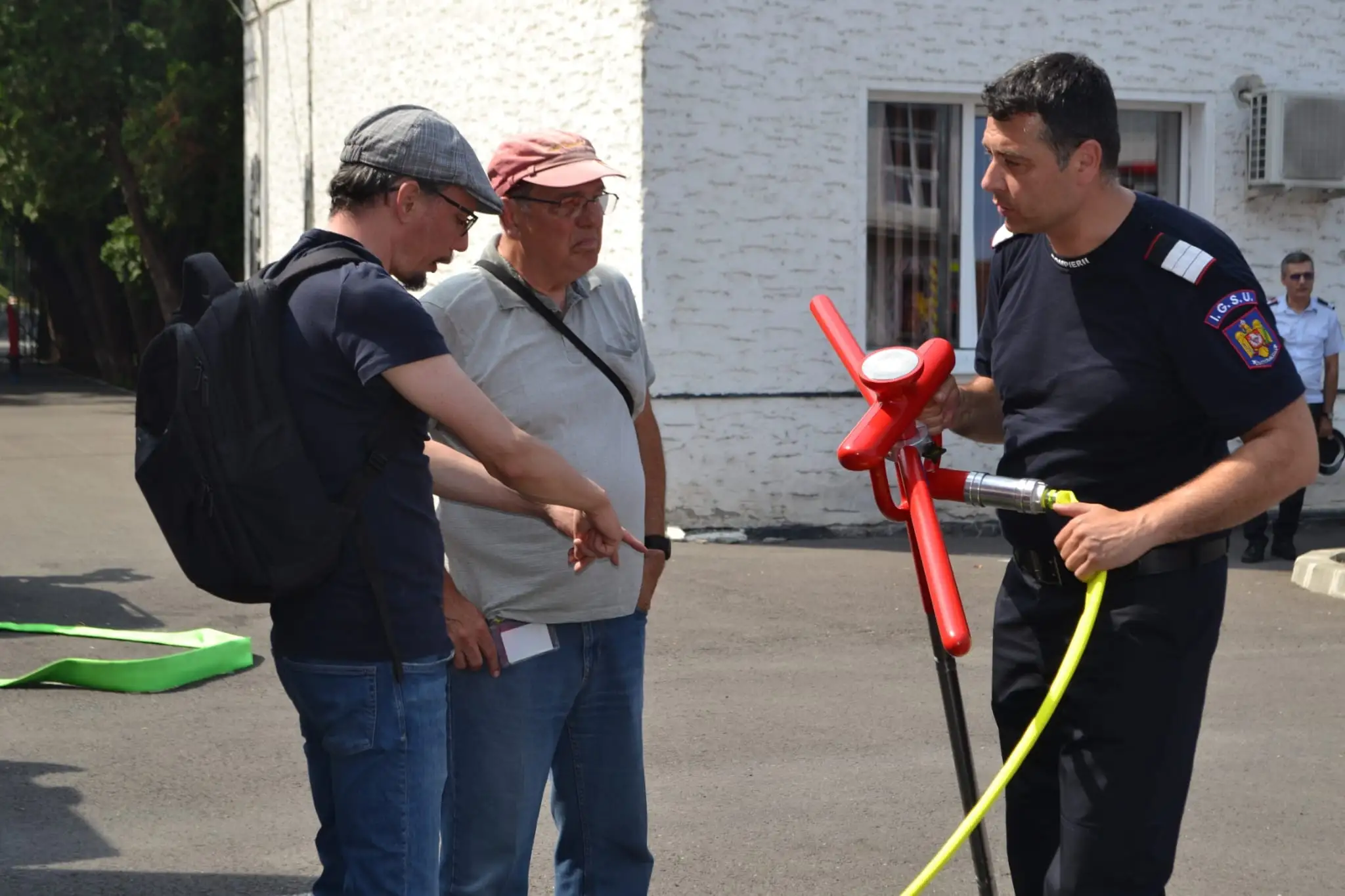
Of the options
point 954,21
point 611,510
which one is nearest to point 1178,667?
point 611,510

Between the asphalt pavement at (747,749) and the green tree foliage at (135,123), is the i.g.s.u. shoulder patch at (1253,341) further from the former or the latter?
the green tree foliage at (135,123)

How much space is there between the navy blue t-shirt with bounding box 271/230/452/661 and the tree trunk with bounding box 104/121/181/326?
2280cm

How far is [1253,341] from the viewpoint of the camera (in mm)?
2963

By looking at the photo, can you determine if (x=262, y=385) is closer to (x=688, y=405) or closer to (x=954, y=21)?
(x=688, y=405)

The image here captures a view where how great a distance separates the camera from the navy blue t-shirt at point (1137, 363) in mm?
2973

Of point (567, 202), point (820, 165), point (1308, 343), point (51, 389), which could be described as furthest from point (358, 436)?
point (51, 389)

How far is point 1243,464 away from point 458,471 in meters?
1.45

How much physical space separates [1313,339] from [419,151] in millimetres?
9044

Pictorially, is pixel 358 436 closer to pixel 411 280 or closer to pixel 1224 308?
pixel 411 280

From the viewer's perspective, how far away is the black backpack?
9.13 feet

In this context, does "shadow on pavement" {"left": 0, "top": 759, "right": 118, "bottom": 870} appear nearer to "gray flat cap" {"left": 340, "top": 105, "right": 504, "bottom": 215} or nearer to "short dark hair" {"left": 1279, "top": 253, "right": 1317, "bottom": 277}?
"gray flat cap" {"left": 340, "top": 105, "right": 504, "bottom": 215}

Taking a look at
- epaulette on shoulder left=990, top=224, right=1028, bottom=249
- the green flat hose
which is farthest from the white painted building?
epaulette on shoulder left=990, top=224, right=1028, bottom=249

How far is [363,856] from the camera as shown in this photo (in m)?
2.91

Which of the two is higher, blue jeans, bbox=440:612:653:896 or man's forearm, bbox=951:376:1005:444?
man's forearm, bbox=951:376:1005:444
